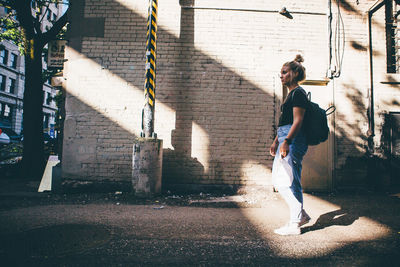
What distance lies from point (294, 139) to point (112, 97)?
4.16m

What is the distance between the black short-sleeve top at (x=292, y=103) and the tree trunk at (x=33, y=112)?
28.0ft

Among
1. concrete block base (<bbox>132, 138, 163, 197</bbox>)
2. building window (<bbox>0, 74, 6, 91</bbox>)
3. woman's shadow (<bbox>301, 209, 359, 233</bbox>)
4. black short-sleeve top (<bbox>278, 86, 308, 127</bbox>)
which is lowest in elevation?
woman's shadow (<bbox>301, 209, 359, 233</bbox>)

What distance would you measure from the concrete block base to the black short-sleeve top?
2672 mm

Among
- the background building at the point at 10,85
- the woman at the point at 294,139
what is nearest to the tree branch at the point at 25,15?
the woman at the point at 294,139

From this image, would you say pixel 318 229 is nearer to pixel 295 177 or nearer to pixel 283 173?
pixel 295 177

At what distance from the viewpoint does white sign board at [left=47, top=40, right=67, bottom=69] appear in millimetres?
6872

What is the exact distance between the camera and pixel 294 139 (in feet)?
8.86

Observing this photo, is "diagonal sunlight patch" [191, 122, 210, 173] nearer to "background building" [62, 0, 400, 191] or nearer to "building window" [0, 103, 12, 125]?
→ "background building" [62, 0, 400, 191]

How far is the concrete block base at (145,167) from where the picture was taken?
455 centimetres

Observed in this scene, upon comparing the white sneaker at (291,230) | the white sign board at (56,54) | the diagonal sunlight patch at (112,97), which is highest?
the white sign board at (56,54)

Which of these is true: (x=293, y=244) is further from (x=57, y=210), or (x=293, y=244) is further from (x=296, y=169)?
(x=57, y=210)

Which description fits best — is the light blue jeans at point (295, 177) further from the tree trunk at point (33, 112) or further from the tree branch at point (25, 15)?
the tree branch at point (25, 15)

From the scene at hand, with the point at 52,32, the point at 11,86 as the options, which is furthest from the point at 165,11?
the point at 11,86

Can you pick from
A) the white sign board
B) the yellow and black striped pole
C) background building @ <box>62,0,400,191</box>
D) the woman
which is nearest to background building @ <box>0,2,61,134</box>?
the white sign board
